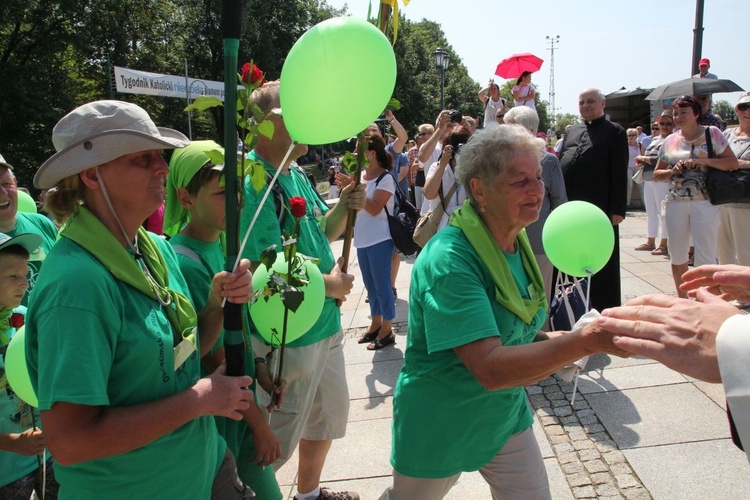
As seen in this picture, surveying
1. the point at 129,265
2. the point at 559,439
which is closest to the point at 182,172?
the point at 129,265

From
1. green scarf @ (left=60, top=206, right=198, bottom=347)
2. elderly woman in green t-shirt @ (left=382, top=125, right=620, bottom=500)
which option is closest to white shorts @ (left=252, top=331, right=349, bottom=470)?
elderly woman in green t-shirt @ (left=382, top=125, right=620, bottom=500)

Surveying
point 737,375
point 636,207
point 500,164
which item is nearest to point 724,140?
point 500,164

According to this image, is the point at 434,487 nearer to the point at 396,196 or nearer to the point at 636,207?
the point at 396,196

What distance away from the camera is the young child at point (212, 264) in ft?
7.08

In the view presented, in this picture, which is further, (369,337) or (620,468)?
(369,337)

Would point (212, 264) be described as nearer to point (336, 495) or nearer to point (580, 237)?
point (336, 495)

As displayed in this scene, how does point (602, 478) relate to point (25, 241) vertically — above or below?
below

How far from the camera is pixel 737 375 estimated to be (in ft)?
3.79

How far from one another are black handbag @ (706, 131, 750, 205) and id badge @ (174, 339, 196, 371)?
5681 mm

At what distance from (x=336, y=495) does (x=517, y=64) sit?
31.2ft

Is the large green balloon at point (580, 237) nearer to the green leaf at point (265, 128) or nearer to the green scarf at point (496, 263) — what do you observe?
the green scarf at point (496, 263)

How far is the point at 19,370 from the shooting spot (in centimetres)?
207

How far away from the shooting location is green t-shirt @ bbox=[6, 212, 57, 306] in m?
2.88

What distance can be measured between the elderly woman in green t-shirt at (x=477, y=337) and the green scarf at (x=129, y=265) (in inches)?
32.9
